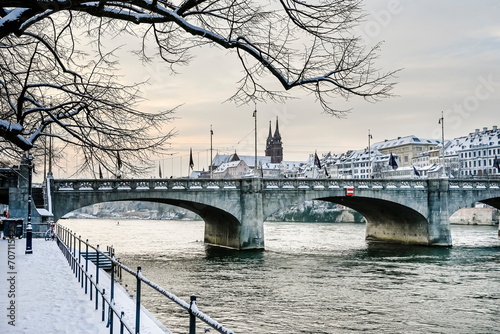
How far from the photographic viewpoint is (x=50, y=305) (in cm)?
1127

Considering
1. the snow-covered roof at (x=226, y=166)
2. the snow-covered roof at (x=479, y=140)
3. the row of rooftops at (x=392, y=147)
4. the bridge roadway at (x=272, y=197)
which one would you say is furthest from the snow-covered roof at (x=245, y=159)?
the bridge roadway at (x=272, y=197)

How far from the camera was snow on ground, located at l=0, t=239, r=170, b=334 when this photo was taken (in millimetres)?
9492

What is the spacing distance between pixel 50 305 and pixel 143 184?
99.3 feet

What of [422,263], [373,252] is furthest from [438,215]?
[422,263]

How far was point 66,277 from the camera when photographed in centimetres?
1549

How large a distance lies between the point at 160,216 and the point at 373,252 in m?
115

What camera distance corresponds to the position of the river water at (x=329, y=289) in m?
18.5

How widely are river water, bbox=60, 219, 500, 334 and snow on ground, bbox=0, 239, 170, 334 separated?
4367mm

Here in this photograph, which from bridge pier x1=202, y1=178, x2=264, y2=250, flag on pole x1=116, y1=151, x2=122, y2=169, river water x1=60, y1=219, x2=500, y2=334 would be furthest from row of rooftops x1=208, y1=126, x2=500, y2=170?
flag on pole x1=116, y1=151, x2=122, y2=169

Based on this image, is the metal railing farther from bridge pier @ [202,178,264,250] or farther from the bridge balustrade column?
the bridge balustrade column

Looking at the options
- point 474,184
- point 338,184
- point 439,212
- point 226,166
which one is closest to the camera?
point 338,184

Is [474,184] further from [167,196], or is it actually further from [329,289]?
[329,289]

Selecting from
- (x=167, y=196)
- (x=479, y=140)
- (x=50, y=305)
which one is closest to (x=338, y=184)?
(x=167, y=196)

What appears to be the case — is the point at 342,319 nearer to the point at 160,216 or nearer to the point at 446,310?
the point at 446,310
